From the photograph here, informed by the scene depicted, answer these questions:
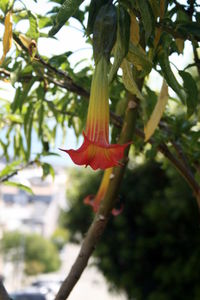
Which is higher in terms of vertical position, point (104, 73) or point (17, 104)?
point (17, 104)

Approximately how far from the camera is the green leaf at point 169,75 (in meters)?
0.43

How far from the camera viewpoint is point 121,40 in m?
0.37

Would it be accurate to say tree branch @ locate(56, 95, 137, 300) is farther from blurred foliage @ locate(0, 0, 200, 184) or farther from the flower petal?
the flower petal

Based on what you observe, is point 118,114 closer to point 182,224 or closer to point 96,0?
point 96,0

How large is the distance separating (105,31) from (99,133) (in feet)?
0.25

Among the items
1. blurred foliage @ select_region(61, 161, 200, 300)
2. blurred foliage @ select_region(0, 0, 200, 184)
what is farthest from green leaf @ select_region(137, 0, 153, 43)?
blurred foliage @ select_region(61, 161, 200, 300)

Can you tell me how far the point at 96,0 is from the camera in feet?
1.24

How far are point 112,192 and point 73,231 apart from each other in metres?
4.61

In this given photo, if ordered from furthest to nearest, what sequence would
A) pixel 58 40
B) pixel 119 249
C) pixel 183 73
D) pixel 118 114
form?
1. pixel 119 249
2. pixel 118 114
3. pixel 58 40
4. pixel 183 73

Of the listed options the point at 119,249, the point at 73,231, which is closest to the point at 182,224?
the point at 119,249

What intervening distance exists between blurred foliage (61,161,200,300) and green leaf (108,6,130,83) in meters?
2.70

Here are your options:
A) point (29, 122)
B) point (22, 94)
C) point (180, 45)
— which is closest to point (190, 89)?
point (180, 45)

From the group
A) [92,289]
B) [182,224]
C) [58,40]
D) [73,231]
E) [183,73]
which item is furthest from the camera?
[92,289]

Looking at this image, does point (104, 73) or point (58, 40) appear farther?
point (58, 40)
